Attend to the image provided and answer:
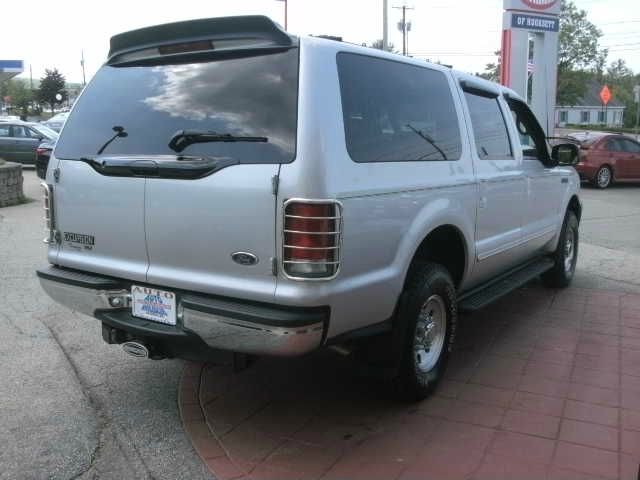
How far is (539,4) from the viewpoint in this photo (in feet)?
46.0

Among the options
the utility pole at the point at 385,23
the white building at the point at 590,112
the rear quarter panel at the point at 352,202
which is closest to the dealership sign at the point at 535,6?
the rear quarter panel at the point at 352,202

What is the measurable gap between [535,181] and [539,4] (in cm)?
1006

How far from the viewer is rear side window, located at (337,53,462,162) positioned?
3326 millimetres

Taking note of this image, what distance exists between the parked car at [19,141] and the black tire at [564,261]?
55.6 ft

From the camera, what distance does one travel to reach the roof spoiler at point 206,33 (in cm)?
322

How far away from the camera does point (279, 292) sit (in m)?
2.99

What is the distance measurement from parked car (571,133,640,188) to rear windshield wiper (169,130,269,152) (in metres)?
15.7

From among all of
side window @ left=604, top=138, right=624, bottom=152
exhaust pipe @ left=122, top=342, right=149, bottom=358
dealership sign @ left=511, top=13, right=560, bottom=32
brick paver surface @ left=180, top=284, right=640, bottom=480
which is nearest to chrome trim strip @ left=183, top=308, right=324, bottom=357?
exhaust pipe @ left=122, top=342, right=149, bottom=358

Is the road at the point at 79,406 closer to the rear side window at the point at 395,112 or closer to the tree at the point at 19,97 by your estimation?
the rear side window at the point at 395,112

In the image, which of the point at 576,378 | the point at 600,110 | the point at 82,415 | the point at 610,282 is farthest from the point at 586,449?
the point at 600,110

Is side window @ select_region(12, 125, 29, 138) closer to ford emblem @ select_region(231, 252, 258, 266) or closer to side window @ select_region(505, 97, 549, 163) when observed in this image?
side window @ select_region(505, 97, 549, 163)

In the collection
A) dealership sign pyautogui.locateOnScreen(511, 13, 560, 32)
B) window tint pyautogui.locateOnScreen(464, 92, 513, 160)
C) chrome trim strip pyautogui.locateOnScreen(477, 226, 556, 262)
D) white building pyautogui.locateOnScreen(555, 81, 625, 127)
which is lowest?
chrome trim strip pyautogui.locateOnScreen(477, 226, 556, 262)

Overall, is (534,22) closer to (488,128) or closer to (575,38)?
(488,128)

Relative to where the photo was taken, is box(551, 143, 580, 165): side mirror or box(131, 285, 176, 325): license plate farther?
box(551, 143, 580, 165): side mirror
